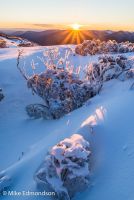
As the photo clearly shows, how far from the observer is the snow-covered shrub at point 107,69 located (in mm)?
10750

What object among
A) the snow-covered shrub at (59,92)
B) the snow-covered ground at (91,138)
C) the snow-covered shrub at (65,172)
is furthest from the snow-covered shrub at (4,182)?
the snow-covered shrub at (59,92)

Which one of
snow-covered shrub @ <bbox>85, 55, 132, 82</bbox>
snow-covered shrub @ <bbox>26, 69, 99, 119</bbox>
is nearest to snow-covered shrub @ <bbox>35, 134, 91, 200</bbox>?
snow-covered shrub @ <bbox>26, 69, 99, 119</bbox>

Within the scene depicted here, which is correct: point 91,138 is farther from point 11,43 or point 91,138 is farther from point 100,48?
point 11,43

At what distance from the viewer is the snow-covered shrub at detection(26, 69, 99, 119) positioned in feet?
32.1

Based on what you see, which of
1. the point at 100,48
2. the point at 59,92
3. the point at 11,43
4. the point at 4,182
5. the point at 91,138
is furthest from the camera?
the point at 11,43

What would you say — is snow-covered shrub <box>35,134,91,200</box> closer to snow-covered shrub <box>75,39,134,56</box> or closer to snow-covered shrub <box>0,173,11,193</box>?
snow-covered shrub <box>0,173,11,193</box>

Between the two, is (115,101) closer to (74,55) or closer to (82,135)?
(82,135)

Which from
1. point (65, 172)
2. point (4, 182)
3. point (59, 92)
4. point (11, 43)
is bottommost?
point (11, 43)

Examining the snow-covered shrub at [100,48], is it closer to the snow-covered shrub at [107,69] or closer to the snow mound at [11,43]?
the snow-covered shrub at [107,69]

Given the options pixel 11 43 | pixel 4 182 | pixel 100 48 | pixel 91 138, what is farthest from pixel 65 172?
pixel 11 43

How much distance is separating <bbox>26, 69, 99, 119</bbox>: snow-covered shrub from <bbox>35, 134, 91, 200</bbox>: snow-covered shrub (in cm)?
405

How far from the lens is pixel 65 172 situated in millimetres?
5363

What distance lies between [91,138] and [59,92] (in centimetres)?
384

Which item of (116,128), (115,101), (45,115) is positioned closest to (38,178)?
(116,128)
